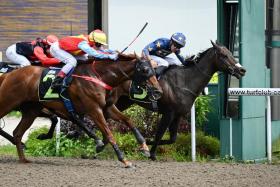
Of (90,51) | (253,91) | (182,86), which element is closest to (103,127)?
(90,51)

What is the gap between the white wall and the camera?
20234 millimetres

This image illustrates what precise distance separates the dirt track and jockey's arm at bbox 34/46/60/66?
148cm

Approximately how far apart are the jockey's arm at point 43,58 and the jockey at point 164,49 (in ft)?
4.56

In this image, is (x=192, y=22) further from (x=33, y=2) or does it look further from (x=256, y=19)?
(x=256, y=19)

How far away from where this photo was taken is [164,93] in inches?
570

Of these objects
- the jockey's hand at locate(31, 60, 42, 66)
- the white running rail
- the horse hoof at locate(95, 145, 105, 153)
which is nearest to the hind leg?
the jockey's hand at locate(31, 60, 42, 66)

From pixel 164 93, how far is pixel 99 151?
137cm

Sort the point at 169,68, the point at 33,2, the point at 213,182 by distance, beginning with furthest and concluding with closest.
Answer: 1. the point at 33,2
2. the point at 169,68
3. the point at 213,182

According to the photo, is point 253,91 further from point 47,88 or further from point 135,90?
point 47,88

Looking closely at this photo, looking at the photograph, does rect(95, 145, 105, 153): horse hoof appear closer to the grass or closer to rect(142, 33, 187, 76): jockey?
rect(142, 33, 187, 76): jockey

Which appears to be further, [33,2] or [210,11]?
[33,2]

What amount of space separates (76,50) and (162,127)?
1.77m

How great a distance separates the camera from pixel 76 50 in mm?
13906

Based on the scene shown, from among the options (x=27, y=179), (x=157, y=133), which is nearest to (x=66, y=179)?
(x=27, y=179)
